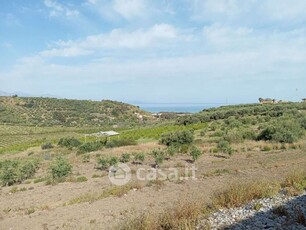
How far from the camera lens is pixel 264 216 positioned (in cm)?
898

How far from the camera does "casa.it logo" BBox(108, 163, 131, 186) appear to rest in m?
18.4

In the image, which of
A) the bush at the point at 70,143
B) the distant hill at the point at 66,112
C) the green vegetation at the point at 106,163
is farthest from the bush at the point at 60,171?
the distant hill at the point at 66,112

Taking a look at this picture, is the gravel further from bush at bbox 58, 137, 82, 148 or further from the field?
bush at bbox 58, 137, 82, 148

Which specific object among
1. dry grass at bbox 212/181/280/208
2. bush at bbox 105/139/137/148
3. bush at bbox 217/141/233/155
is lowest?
bush at bbox 105/139/137/148

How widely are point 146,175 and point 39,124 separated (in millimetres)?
83687

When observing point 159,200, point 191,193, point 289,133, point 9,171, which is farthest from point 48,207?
point 289,133

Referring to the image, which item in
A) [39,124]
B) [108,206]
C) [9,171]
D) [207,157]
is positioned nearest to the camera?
[108,206]

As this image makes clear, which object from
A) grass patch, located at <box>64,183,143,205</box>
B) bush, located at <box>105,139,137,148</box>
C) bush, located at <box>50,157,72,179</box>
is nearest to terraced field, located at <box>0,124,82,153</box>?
bush, located at <box>105,139,137,148</box>

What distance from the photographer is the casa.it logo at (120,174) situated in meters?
18.4

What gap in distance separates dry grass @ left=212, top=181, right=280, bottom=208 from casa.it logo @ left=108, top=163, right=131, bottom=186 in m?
7.72

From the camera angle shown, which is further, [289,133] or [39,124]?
[39,124]

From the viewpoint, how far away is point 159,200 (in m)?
13.4

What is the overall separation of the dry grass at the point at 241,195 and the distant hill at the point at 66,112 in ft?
298

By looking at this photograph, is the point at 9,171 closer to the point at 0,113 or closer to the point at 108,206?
the point at 108,206
